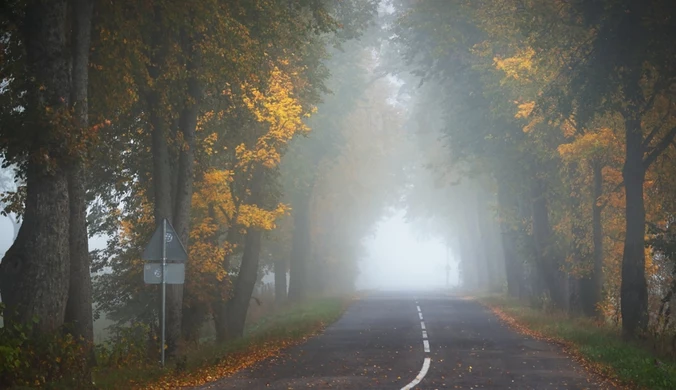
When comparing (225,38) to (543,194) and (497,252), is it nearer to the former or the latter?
(543,194)

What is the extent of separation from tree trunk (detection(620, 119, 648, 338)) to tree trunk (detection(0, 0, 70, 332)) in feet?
45.2

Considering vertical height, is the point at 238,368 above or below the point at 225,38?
below

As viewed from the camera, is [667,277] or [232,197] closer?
[232,197]

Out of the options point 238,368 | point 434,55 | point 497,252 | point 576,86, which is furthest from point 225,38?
point 497,252

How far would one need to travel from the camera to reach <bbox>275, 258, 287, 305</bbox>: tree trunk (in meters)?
43.3

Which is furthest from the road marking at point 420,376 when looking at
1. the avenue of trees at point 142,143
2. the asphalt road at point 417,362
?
the avenue of trees at point 142,143

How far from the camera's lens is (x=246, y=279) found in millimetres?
28750

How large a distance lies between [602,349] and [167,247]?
10.0 meters

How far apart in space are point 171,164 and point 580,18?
11.6 metres

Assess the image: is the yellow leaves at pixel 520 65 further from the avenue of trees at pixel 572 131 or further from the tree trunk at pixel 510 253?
the tree trunk at pixel 510 253

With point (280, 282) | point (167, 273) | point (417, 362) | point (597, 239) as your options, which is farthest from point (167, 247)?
point (280, 282)

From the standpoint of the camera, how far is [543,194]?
33094mm

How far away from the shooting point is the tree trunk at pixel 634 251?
20328 mm

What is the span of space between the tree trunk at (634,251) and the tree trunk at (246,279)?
41.0 ft
